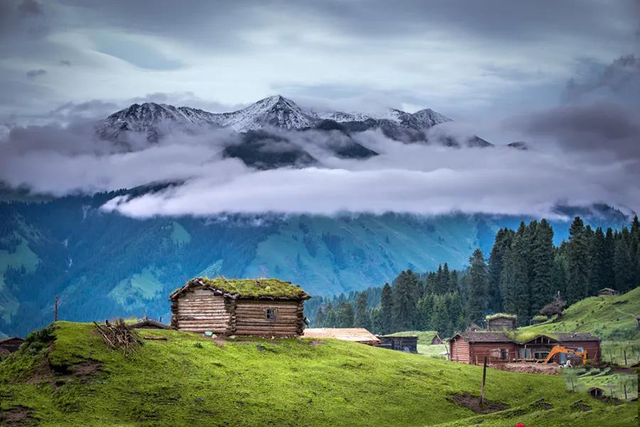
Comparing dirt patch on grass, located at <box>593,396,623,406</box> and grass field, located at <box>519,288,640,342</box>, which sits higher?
grass field, located at <box>519,288,640,342</box>

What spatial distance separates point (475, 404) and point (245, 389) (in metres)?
22.4

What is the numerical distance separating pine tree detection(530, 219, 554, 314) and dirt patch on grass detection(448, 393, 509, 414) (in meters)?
105

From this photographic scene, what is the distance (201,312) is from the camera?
8975 cm

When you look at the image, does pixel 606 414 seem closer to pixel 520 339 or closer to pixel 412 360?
pixel 412 360

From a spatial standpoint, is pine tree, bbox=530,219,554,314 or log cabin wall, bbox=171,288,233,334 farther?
pine tree, bbox=530,219,554,314

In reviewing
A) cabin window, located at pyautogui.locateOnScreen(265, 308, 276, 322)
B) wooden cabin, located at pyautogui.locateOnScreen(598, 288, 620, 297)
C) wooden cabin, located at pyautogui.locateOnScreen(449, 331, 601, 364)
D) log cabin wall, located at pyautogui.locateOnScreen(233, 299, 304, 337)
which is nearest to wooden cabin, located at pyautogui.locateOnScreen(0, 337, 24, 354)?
log cabin wall, located at pyautogui.locateOnScreen(233, 299, 304, 337)

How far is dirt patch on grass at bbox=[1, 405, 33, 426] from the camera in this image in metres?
55.9

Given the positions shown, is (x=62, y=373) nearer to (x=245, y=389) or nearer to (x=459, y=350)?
(x=245, y=389)

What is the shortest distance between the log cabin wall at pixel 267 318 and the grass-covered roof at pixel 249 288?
0.79 meters

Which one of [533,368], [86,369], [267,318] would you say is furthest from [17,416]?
[533,368]

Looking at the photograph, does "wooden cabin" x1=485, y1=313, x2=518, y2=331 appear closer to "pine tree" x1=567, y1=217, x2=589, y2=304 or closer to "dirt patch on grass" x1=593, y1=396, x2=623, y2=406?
"pine tree" x1=567, y1=217, x2=589, y2=304

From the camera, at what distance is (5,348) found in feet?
376

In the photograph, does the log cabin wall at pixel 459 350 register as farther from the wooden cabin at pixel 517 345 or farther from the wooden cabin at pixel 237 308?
the wooden cabin at pixel 237 308

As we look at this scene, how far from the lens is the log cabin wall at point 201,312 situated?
290ft
